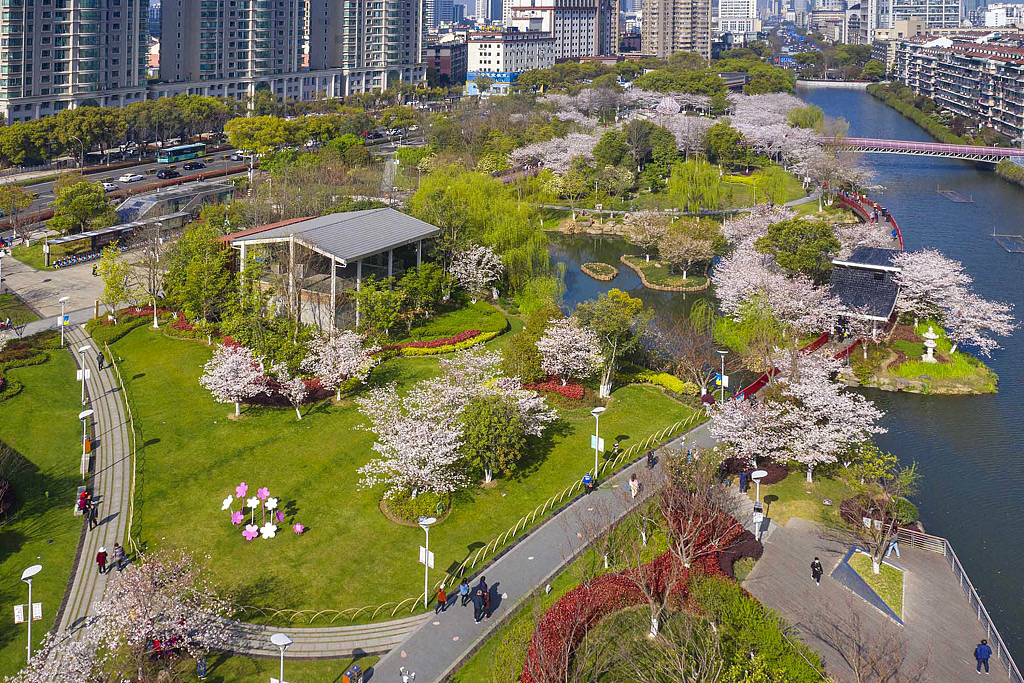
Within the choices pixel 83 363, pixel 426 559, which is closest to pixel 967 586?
pixel 426 559

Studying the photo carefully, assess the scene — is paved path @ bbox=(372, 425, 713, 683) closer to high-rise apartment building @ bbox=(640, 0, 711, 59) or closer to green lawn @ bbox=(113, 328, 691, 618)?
green lawn @ bbox=(113, 328, 691, 618)

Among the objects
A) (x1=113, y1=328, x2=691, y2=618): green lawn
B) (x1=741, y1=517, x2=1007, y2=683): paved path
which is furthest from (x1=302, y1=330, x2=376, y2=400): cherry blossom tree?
(x1=741, y1=517, x2=1007, y2=683): paved path

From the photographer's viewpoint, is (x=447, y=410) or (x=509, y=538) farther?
(x=447, y=410)

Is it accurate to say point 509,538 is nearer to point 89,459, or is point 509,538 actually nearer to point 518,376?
point 518,376

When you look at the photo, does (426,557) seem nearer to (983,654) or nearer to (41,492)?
(983,654)

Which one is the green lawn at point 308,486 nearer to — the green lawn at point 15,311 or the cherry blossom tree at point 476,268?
the cherry blossom tree at point 476,268

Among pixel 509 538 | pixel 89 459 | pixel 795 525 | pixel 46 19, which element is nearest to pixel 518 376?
pixel 509 538
